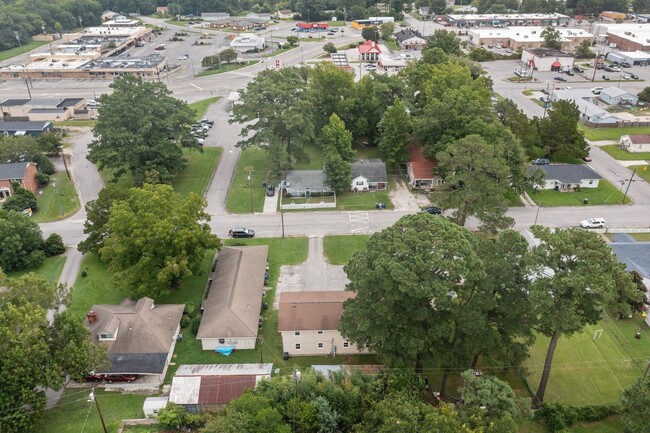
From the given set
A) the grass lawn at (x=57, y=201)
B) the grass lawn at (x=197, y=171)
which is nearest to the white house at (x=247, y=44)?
the grass lawn at (x=197, y=171)

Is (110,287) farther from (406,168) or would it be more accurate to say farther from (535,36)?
(535,36)

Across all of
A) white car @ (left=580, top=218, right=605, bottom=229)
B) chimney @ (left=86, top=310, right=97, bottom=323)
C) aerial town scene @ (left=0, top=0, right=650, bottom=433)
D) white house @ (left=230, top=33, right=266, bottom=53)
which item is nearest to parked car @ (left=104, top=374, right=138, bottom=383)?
aerial town scene @ (left=0, top=0, right=650, bottom=433)

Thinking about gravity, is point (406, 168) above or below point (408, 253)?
below

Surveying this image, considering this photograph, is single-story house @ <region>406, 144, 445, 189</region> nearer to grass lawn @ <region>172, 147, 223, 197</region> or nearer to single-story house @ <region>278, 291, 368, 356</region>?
grass lawn @ <region>172, 147, 223, 197</region>

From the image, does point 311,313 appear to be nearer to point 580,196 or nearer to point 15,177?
point 580,196

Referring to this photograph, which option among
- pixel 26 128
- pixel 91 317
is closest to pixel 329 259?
pixel 91 317

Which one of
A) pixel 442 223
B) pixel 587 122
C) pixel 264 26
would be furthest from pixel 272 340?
pixel 264 26
